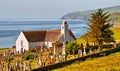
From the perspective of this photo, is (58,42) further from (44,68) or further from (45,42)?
(44,68)

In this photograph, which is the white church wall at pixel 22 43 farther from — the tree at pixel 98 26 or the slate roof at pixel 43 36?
the tree at pixel 98 26

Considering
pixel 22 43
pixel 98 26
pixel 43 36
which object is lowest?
pixel 22 43

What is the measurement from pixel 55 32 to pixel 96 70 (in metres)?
51.1

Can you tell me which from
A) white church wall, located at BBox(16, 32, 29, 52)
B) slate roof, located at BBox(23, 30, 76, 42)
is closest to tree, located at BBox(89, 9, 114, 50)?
slate roof, located at BBox(23, 30, 76, 42)

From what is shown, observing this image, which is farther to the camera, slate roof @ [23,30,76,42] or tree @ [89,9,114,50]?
slate roof @ [23,30,76,42]

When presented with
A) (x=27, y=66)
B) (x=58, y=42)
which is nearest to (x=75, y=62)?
(x=27, y=66)

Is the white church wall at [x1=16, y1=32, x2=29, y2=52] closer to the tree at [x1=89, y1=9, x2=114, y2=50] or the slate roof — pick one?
the slate roof

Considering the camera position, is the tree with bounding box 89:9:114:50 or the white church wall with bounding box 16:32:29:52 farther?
the white church wall with bounding box 16:32:29:52

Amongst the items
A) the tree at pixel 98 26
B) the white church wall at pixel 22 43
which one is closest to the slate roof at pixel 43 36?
the white church wall at pixel 22 43

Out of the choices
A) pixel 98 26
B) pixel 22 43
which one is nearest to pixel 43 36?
pixel 22 43

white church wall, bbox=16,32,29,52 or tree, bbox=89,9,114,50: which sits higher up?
tree, bbox=89,9,114,50

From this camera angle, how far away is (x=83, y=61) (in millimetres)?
43969

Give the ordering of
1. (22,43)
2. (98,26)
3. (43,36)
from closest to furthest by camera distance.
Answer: (98,26), (22,43), (43,36)

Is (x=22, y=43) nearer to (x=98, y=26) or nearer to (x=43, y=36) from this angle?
(x=43, y=36)
